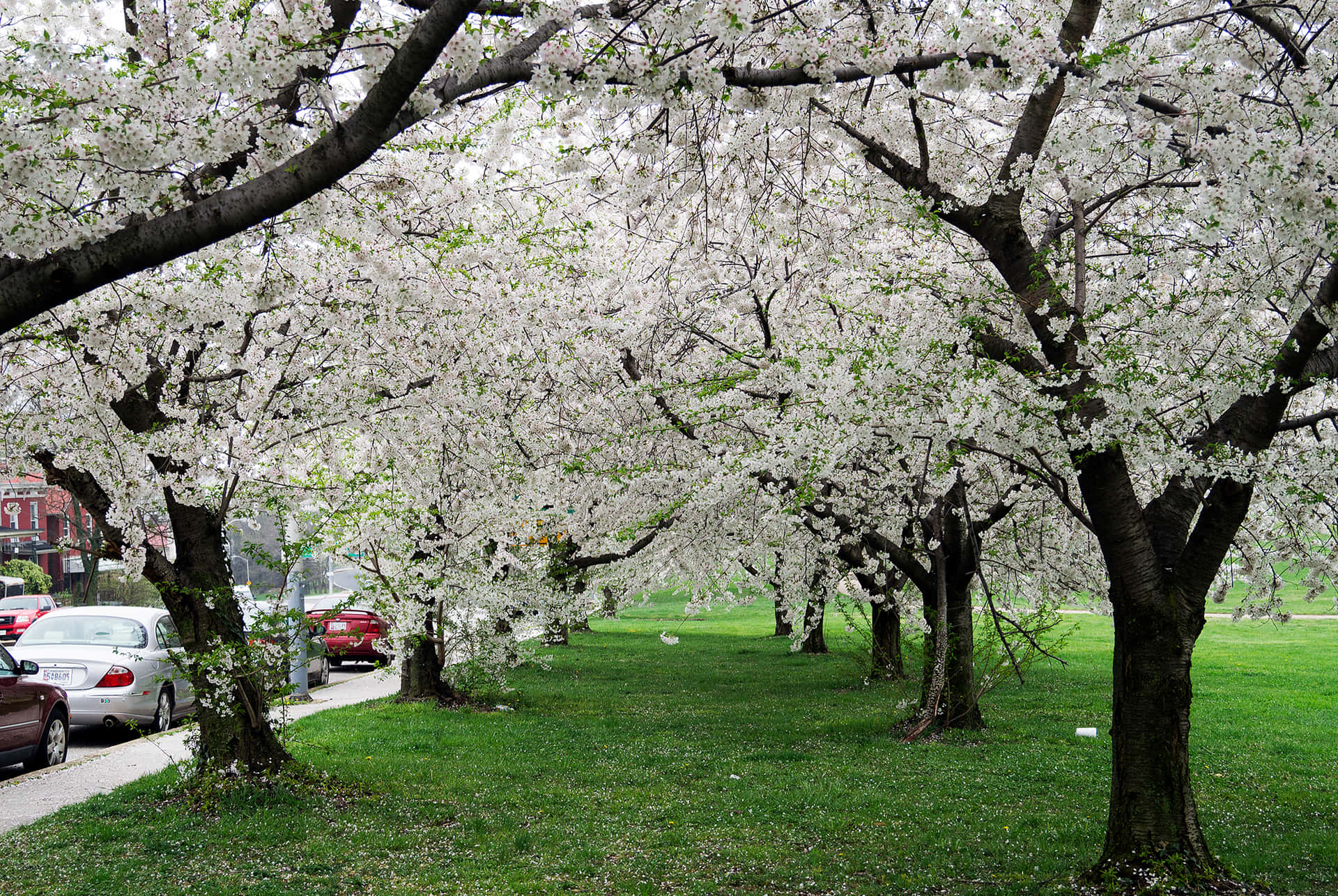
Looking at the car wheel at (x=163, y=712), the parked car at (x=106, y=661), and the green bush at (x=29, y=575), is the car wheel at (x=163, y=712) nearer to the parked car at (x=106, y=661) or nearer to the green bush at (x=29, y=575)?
the parked car at (x=106, y=661)

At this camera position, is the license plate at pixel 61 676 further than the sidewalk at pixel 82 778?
Yes

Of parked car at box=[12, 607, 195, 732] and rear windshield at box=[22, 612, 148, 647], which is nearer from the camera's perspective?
parked car at box=[12, 607, 195, 732]

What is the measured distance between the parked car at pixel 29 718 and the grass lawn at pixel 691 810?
768mm

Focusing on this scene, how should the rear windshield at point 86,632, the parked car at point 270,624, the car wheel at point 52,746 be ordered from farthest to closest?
the rear windshield at point 86,632 → the car wheel at point 52,746 → the parked car at point 270,624

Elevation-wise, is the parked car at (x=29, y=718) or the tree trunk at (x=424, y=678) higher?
the parked car at (x=29, y=718)

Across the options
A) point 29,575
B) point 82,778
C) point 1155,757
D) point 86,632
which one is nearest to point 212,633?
point 82,778

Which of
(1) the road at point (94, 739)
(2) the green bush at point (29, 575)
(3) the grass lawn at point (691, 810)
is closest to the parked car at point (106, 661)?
(1) the road at point (94, 739)

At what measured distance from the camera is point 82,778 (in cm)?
893

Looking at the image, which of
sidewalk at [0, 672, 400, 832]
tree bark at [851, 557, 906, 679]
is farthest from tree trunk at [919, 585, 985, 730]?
sidewalk at [0, 672, 400, 832]

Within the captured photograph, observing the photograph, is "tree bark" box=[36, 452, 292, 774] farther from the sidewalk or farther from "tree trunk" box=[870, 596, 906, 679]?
"tree trunk" box=[870, 596, 906, 679]

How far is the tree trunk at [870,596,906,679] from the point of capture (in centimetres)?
1570

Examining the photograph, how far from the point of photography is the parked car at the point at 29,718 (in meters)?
8.79

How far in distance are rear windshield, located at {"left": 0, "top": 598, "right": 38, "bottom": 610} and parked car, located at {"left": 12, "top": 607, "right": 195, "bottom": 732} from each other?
66.3ft

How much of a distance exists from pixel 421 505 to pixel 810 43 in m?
8.88
